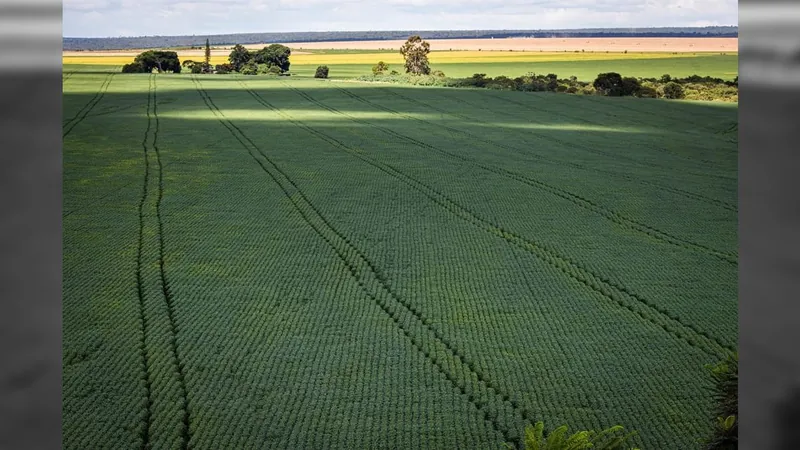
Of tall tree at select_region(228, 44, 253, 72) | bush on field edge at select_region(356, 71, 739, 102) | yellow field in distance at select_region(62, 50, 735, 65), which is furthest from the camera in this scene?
yellow field in distance at select_region(62, 50, 735, 65)

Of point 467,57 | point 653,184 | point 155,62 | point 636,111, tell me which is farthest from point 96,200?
point 467,57

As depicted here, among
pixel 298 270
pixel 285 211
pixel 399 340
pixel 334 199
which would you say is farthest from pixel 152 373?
pixel 334 199

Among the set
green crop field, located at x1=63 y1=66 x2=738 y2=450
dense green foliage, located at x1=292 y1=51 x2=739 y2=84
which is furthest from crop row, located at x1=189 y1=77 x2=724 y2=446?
dense green foliage, located at x1=292 y1=51 x2=739 y2=84

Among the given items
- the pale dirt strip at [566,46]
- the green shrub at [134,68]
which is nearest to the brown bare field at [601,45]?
the pale dirt strip at [566,46]

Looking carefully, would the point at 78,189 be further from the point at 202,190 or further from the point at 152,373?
the point at 152,373

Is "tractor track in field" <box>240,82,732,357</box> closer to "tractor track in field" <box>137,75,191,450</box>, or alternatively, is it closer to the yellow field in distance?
"tractor track in field" <box>137,75,191,450</box>

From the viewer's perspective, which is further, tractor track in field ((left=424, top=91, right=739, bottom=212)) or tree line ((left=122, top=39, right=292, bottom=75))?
tree line ((left=122, top=39, right=292, bottom=75))

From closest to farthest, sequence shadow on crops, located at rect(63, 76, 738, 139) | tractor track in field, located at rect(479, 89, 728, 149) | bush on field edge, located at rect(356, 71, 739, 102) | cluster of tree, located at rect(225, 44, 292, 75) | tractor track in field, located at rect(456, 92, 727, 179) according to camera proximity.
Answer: tractor track in field, located at rect(456, 92, 727, 179) < shadow on crops, located at rect(63, 76, 738, 139) < tractor track in field, located at rect(479, 89, 728, 149) < bush on field edge, located at rect(356, 71, 739, 102) < cluster of tree, located at rect(225, 44, 292, 75)

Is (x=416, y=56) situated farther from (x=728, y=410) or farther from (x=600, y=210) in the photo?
(x=728, y=410)
